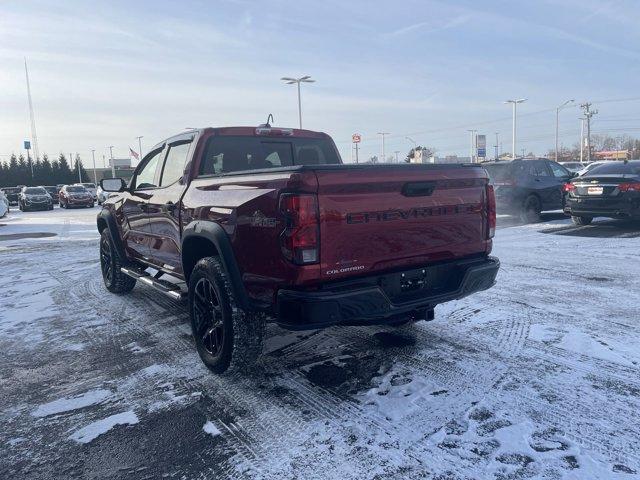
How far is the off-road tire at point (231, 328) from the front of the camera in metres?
3.71

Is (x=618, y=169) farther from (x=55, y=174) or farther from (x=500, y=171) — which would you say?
(x=55, y=174)

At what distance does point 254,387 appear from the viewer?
3799 millimetres

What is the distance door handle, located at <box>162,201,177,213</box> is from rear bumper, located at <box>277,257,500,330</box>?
6.17 feet

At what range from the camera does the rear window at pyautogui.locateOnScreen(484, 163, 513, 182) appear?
13798 mm

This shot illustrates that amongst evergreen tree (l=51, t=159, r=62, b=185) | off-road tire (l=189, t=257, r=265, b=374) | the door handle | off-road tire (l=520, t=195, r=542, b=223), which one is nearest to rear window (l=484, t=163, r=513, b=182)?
off-road tire (l=520, t=195, r=542, b=223)

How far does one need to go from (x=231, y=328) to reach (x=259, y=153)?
196 cm

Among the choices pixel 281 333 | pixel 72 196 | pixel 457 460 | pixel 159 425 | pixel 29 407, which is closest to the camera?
pixel 457 460

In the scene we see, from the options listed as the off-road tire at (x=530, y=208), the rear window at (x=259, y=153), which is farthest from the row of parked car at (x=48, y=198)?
the rear window at (x=259, y=153)

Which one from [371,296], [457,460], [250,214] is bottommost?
[457,460]

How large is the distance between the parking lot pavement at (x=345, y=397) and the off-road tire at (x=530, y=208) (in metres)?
8.03

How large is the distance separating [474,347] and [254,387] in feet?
6.26

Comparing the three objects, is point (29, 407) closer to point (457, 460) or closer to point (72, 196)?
point (457, 460)

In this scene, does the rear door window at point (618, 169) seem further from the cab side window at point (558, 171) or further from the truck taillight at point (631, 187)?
the cab side window at point (558, 171)

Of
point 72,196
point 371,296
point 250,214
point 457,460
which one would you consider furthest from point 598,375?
point 72,196
